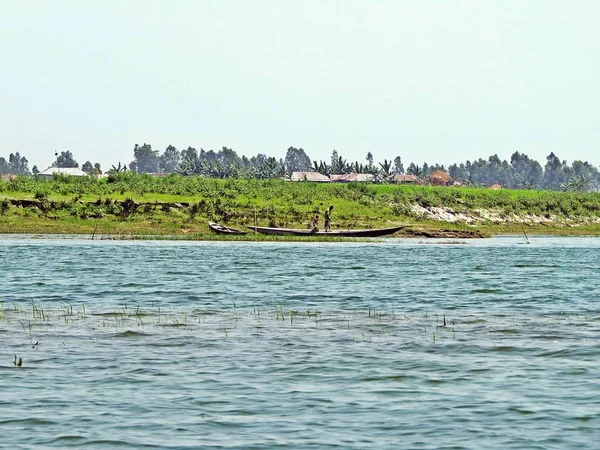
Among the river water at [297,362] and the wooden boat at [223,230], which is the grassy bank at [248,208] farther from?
the river water at [297,362]

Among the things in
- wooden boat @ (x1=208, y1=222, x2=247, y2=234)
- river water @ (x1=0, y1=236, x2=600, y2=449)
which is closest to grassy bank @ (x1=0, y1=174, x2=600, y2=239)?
wooden boat @ (x1=208, y1=222, x2=247, y2=234)

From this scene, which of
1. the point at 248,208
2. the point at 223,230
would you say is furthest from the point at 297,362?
the point at 248,208

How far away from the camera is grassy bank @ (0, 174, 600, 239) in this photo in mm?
81375

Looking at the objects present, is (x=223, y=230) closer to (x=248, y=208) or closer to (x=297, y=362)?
(x=248, y=208)

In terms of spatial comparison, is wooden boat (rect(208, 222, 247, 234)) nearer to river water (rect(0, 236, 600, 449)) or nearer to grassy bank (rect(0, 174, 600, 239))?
grassy bank (rect(0, 174, 600, 239))

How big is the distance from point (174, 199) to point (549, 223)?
154 feet

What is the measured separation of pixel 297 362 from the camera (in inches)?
731

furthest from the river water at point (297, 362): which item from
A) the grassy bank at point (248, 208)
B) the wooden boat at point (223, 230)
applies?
the grassy bank at point (248, 208)

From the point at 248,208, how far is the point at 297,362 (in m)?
73.7

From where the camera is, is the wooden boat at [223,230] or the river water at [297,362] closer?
the river water at [297,362]

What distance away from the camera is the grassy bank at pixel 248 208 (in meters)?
81.4

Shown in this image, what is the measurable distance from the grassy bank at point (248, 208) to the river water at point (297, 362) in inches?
1672

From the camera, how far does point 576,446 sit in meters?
12.7

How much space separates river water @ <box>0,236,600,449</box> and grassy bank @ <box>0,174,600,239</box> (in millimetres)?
42476
